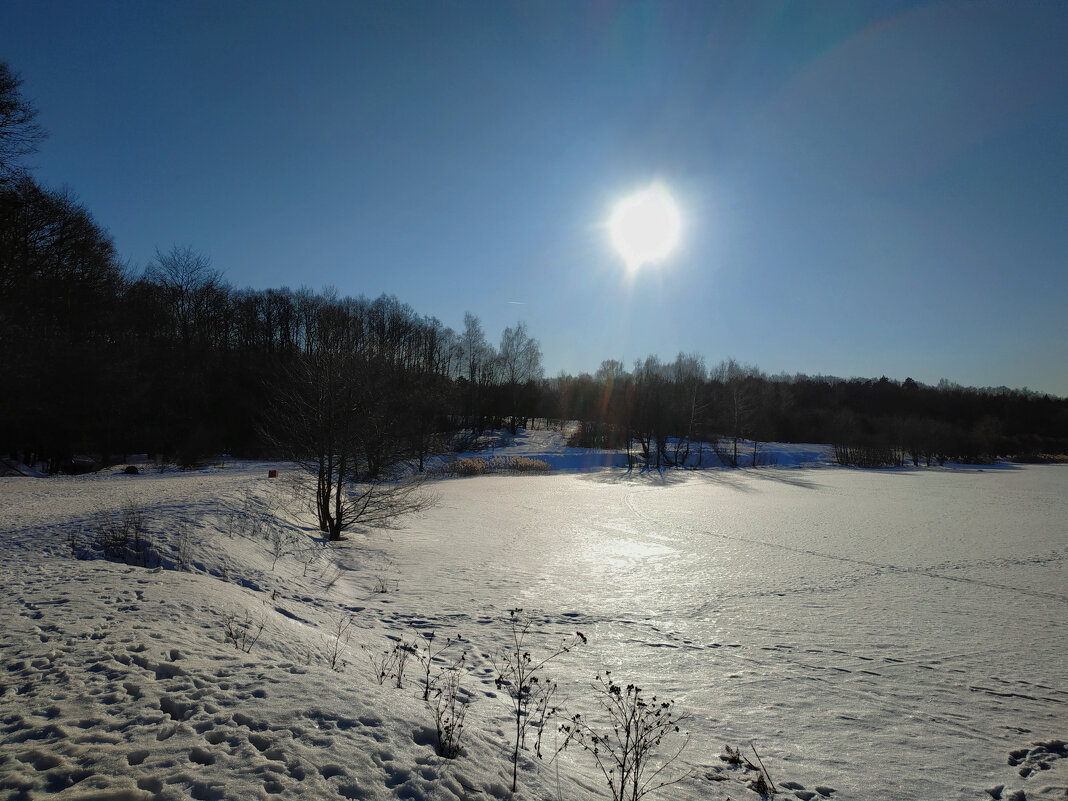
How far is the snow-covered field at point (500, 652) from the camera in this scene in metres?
3.16

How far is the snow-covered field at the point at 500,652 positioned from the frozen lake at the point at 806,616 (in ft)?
0.15

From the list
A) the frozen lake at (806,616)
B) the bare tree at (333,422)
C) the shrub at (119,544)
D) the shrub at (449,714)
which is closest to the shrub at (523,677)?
the frozen lake at (806,616)

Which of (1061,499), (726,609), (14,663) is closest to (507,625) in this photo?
(726,609)

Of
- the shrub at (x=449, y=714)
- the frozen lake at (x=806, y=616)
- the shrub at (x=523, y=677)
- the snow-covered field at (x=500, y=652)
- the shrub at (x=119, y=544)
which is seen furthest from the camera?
the shrub at (x=119, y=544)

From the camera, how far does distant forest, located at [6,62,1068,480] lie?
55.0 ft

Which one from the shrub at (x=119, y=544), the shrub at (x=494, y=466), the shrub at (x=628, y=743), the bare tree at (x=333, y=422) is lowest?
the shrub at (x=494, y=466)

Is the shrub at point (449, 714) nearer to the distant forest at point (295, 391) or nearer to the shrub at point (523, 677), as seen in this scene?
the shrub at point (523, 677)

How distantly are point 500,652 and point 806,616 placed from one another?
4.83 meters

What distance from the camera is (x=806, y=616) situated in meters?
8.04

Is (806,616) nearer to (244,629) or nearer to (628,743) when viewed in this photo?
(628,743)

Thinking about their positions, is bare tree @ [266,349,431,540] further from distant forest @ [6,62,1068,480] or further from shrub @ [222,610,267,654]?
shrub @ [222,610,267,654]

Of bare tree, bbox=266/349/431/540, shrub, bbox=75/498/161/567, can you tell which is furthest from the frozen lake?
shrub, bbox=75/498/161/567

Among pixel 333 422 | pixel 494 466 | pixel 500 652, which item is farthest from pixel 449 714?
pixel 494 466

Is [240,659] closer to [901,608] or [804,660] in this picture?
[804,660]
